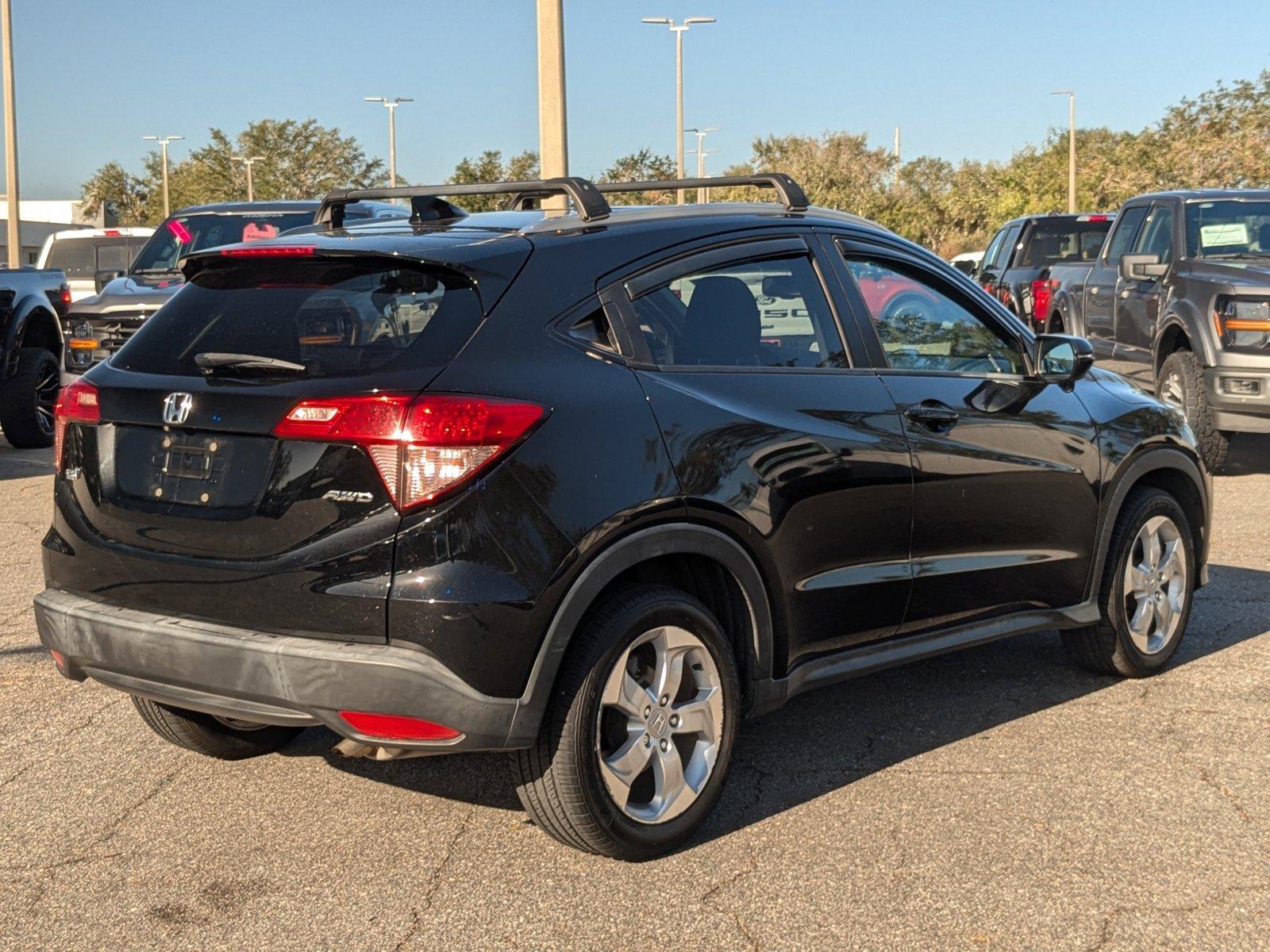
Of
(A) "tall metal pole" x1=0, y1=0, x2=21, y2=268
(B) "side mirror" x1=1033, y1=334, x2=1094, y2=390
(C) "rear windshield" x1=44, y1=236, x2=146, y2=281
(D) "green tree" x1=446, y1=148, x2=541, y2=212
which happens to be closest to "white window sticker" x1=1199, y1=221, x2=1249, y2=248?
(B) "side mirror" x1=1033, y1=334, x2=1094, y2=390

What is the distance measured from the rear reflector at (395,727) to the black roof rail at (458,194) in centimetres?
154

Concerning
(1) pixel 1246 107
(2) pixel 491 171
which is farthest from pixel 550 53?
(2) pixel 491 171

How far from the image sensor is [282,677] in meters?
3.72

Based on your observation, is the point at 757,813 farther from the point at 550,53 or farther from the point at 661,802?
the point at 550,53

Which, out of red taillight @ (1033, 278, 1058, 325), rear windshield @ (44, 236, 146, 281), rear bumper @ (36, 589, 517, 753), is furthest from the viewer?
rear windshield @ (44, 236, 146, 281)

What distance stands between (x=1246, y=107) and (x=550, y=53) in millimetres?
35409

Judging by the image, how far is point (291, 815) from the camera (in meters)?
4.46

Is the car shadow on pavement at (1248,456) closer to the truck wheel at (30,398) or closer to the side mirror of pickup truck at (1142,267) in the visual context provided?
the side mirror of pickup truck at (1142,267)

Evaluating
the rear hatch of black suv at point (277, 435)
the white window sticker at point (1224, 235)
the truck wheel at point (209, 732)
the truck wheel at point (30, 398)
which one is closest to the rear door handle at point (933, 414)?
the rear hatch of black suv at point (277, 435)

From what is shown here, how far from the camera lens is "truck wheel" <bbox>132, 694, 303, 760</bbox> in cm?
478

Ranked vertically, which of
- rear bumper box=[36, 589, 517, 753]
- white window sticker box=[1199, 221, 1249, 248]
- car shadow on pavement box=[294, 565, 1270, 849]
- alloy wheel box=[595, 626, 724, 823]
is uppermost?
white window sticker box=[1199, 221, 1249, 248]

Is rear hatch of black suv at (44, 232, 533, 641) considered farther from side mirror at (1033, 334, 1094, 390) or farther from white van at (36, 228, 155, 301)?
white van at (36, 228, 155, 301)

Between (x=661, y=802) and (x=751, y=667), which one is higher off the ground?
(x=751, y=667)

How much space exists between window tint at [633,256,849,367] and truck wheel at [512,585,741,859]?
2.35 ft
